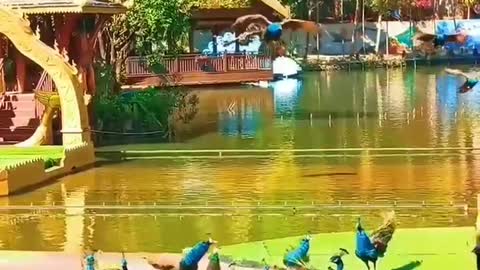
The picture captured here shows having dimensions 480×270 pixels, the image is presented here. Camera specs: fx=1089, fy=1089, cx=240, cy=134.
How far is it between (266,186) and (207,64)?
110 ft

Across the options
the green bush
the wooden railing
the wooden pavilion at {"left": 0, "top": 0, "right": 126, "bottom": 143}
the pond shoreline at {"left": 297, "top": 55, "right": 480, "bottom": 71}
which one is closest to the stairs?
the wooden pavilion at {"left": 0, "top": 0, "right": 126, "bottom": 143}

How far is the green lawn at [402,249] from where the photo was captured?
48.9 feet

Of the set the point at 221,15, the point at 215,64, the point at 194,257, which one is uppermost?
the point at 221,15

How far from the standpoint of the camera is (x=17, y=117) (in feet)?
99.0

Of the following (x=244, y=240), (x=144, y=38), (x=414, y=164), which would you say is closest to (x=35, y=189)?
(x=244, y=240)

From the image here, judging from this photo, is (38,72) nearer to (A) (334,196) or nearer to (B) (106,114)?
(B) (106,114)

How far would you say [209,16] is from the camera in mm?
59094

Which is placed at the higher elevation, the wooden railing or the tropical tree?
the tropical tree

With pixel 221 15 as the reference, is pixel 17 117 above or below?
below

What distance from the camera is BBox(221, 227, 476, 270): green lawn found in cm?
1489

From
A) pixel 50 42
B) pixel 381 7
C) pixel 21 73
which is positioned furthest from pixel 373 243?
pixel 381 7

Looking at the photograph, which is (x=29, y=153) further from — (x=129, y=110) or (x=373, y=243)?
(x=373, y=243)

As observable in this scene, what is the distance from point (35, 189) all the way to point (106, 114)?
933cm

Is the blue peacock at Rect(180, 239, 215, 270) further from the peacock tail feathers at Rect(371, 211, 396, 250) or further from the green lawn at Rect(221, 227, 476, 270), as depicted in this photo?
the green lawn at Rect(221, 227, 476, 270)
